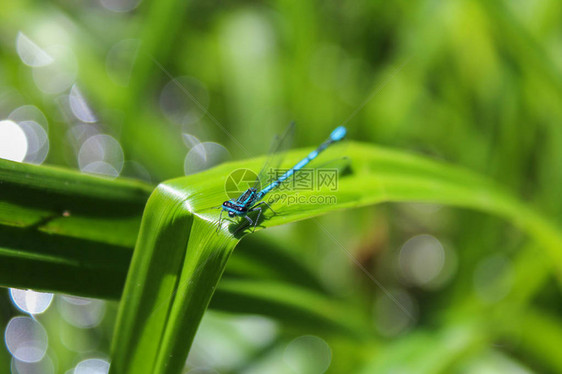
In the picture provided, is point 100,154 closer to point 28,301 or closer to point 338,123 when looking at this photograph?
point 28,301

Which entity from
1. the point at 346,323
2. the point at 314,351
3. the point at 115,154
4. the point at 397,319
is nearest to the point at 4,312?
the point at 115,154

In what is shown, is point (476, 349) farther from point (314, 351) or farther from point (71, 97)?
point (71, 97)

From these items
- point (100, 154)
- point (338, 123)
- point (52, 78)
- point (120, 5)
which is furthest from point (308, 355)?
point (120, 5)

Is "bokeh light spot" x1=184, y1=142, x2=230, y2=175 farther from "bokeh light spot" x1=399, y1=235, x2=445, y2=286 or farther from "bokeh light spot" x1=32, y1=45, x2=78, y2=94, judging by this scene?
"bokeh light spot" x1=399, y1=235, x2=445, y2=286

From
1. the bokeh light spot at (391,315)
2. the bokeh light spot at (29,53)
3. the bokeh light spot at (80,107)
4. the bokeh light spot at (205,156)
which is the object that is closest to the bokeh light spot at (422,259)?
the bokeh light spot at (391,315)

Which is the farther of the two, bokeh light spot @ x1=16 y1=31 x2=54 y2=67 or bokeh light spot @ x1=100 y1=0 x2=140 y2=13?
bokeh light spot @ x1=100 y1=0 x2=140 y2=13

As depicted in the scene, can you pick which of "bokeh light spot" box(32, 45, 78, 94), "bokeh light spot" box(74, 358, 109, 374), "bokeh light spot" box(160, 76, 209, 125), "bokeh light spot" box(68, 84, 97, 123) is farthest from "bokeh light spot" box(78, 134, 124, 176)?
"bokeh light spot" box(74, 358, 109, 374)

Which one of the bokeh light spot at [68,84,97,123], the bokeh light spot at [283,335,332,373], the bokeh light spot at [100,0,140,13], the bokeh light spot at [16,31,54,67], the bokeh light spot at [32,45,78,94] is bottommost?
the bokeh light spot at [283,335,332,373]

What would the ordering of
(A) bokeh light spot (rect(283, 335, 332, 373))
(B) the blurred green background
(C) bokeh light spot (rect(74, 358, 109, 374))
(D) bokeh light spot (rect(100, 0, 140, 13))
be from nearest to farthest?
(B) the blurred green background → (A) bokeh light spot (rect(283, 335, 332, 373)) → (C) bokeh light spot (rect(74, 358, 109, 374)) → (D) bokeh light spot (rect(100, 0, 140, 13))

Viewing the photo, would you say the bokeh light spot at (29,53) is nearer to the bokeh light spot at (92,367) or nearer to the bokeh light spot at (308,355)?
the bokeh light spot at (92,367)
